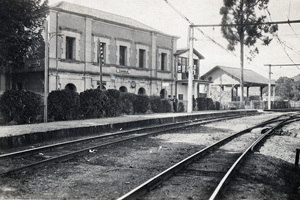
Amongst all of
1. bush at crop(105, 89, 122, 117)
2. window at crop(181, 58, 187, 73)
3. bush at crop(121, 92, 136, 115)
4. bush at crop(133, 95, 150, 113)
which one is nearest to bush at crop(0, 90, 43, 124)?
bush at crop(105, 89, 122, 117)

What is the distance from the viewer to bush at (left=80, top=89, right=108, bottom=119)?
20484 mm

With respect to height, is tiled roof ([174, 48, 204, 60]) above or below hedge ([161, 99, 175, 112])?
above

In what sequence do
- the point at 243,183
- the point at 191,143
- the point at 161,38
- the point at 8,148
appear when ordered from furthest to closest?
the point at 161,38 → the point at 191,143 → the point at 8,148 → the point at 243,183

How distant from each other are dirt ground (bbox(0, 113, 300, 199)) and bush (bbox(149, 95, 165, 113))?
17.5 meters

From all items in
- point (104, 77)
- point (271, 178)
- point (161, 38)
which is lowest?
point (271, 178)

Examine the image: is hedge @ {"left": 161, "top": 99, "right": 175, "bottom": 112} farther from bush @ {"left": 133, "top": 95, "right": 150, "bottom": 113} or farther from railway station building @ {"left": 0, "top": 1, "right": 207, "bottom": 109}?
bush @ {"left": 133, "top": 95, "right": 150, "bottom": 113}

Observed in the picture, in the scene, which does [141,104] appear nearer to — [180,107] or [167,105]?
[167,105]

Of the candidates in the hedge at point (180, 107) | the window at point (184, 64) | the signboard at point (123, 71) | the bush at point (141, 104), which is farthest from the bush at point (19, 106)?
the window at point (184, 64)

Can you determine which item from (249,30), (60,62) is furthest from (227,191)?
(249,30)

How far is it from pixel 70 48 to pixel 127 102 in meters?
7.75

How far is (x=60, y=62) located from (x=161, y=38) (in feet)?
46.5

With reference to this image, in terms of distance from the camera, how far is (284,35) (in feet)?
79.6

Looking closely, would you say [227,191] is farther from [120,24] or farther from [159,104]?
[120,24]

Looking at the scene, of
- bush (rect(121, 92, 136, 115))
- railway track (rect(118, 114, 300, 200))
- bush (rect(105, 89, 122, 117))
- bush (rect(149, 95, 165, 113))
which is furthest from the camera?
bush (rect(149, 95, 165, 113))
